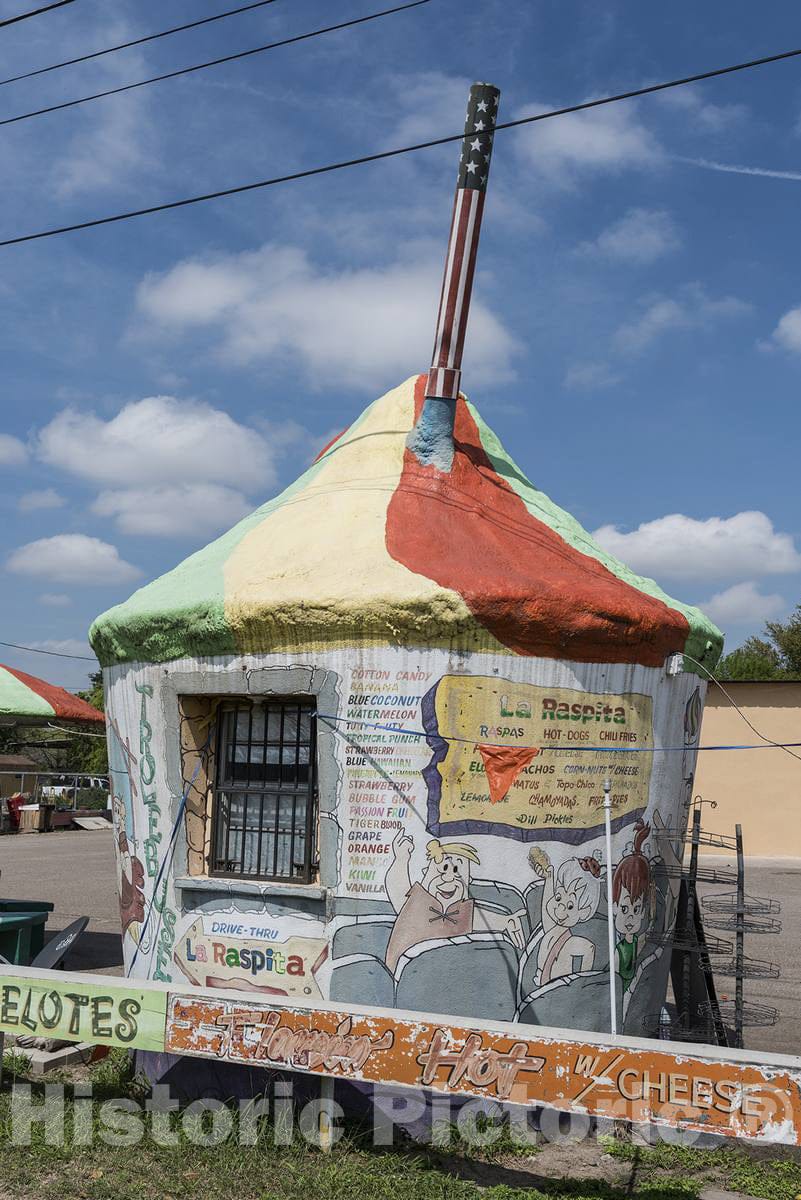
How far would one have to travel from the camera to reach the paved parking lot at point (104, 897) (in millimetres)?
11508

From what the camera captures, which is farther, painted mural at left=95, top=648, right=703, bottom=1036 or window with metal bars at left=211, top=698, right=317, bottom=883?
window with metal bars at left=211, top=698, right=317, bottom=883

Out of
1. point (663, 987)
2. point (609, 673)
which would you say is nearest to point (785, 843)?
point (663, 987)

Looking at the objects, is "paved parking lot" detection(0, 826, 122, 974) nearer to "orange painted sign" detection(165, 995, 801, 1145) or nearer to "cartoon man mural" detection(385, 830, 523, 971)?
"cartoon man mural" detection(385, 830, 523, 971)

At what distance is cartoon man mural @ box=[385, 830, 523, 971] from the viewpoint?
6859mm

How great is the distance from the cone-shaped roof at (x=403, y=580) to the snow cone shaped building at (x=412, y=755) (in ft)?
0.07

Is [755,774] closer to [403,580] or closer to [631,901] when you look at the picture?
[631,901]

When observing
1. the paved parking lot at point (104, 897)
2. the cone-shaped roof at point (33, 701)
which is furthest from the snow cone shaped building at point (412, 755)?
the cone-shaped roof at point (33, 701)

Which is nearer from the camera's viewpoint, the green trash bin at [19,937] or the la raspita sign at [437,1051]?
the la raspita sign at [437,1051]

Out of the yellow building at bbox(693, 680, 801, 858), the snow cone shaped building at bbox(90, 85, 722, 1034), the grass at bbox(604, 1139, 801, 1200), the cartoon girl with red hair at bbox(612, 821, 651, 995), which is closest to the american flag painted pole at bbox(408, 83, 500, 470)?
the snow cone shaped building at bbox(90, 85, 722, 1034)

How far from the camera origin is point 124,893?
8.14 meters

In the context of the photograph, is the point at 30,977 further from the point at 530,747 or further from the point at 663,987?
the point at 663,987

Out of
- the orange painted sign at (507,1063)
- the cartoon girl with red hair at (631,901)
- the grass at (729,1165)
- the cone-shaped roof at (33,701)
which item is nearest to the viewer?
the orange painted sign at (507,1063)

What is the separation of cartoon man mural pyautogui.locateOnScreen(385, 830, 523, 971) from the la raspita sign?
1146 mm

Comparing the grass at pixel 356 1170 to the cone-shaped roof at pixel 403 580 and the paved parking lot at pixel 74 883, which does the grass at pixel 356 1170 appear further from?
the paved parking lot at pixel 74 883
